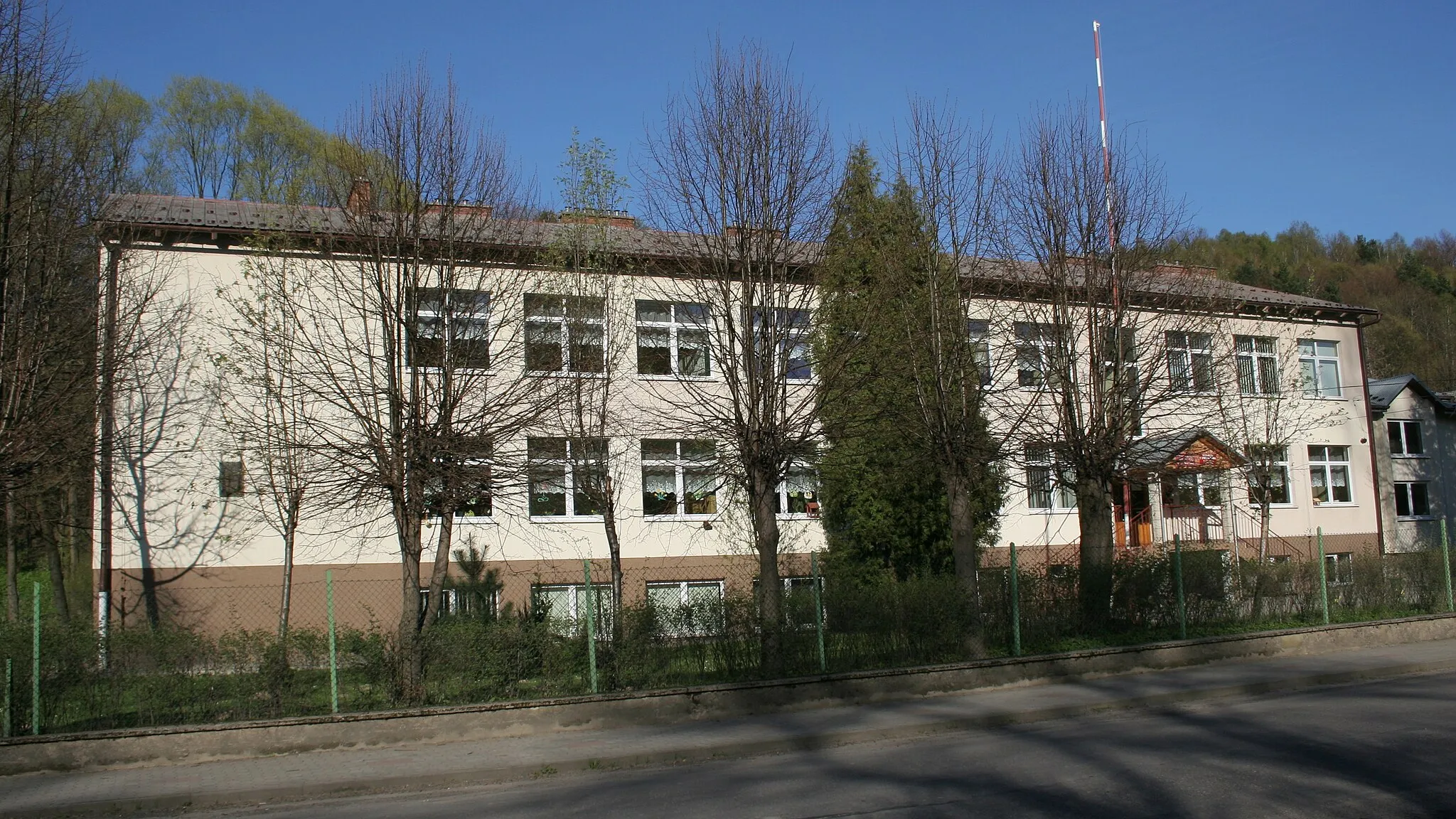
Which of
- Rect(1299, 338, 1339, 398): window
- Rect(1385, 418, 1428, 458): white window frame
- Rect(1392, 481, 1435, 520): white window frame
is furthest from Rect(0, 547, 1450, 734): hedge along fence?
Rect(1385, 418, 1428, 458): white window frame

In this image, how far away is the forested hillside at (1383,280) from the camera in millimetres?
59031

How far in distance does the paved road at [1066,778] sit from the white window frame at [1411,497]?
2867cm

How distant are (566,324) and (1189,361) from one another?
1107cm

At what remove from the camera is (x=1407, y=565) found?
1955cm

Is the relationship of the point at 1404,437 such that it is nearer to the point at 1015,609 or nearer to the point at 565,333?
the point at 1015,609

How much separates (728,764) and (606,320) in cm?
903

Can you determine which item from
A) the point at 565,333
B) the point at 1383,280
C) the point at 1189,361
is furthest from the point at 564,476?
the point at 1383,280

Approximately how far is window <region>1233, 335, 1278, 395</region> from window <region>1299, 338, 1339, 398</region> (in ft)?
11.9

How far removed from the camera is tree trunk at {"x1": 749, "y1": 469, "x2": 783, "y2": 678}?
13156 millimetres

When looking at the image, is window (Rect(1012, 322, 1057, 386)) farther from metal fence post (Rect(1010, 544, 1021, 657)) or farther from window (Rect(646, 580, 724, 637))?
window (Rect(646, 580, 724, 637))

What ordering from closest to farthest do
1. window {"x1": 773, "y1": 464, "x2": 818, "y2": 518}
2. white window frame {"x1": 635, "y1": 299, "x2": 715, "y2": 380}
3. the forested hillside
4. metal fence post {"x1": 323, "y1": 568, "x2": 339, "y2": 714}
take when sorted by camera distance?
metal fence post {"x1": 323, "y1": 568, "x2": 339, "y2": 714}, white window frame {"x1": 635, "y1": 299, "x2": 715, "y2": 380}, window {"x1": 773, "y1": 464, "x2": 818, "y2": 518}, the forested hillside

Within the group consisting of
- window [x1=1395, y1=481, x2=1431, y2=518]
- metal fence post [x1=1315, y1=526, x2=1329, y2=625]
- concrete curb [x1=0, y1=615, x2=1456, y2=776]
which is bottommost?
concrete curb [x1=0, y1=615, x2=1456, y2=776]

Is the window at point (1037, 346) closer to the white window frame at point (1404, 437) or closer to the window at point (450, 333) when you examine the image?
the window at point (450, 333)

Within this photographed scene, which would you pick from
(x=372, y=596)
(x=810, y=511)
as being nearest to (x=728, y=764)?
(x=372, y=596)
